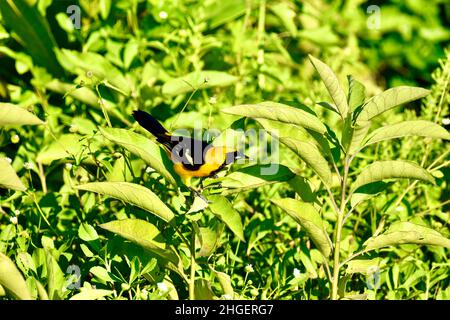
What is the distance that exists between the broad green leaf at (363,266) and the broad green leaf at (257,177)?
23 cm

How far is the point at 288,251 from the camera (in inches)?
65.2

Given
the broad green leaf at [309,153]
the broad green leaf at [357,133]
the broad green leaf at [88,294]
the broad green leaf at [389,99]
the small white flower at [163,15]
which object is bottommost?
the broad green leaf at [88,294]

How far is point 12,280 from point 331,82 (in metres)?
0.64

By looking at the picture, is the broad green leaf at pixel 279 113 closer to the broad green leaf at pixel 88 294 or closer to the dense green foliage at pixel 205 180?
the dense green foliage at pixel 205 180

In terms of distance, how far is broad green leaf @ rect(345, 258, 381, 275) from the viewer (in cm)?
147

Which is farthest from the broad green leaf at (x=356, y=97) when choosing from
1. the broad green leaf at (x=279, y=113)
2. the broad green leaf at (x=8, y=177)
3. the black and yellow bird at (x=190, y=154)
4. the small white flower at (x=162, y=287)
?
the broad green leaf at (x=8, y=177)

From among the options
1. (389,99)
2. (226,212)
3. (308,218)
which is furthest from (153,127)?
(389,99)

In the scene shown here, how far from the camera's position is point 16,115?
51.4 inches

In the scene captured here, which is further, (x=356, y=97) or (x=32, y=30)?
(x=32, y=30)

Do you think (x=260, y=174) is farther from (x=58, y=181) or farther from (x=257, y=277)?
(x=58, y=181)

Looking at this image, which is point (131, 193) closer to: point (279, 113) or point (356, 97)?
point (279, 113)

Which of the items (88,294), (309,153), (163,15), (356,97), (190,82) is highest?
(163,15)

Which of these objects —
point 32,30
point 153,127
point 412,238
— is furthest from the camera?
point 32,30

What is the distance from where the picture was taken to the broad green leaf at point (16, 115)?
1298 mm
